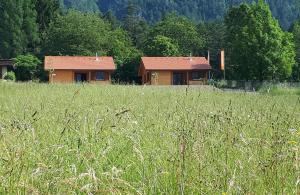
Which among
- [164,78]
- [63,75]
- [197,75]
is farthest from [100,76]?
[197,75]

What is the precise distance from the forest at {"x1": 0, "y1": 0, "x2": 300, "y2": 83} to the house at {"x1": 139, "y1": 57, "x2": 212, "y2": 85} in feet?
9.69

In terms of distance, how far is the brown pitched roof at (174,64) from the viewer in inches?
2216

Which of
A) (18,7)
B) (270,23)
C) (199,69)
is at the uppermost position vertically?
(18,7)

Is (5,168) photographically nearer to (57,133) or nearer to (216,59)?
(57,133)

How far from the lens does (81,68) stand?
55.7 meters

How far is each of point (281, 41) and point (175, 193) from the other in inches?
1746

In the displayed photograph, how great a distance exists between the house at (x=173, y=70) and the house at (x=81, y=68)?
3.99 metres

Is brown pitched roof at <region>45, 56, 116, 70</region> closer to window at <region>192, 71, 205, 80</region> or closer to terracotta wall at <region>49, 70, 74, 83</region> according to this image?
terracotta wall at <region>49, 70, 74, 83</region>

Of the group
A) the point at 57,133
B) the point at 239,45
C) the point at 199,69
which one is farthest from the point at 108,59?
the point at 57,133

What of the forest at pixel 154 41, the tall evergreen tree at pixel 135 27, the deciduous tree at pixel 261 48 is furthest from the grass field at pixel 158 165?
the tall evergreen tree at pixel 135 27

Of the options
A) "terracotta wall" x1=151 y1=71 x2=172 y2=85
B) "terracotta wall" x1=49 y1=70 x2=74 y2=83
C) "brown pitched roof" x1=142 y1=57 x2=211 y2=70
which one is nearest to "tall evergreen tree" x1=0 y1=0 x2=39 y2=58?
"terracotta wall" x1=49 y1=70 x2=74 y2=83

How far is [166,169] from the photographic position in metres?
2.91

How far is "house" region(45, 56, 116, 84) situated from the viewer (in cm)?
5578

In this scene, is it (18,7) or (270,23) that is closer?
(270,23)
